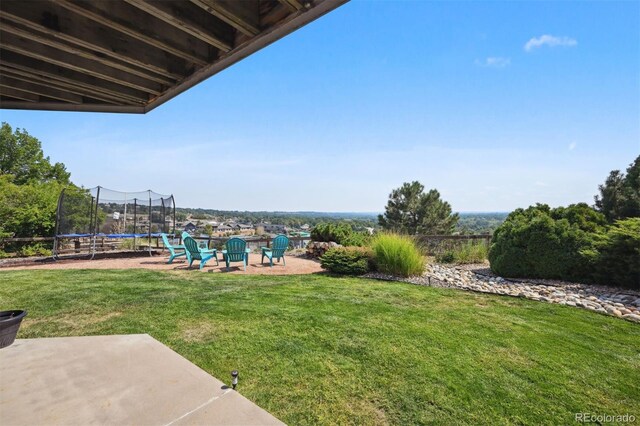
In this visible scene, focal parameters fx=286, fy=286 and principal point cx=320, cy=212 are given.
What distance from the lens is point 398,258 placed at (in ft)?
21.6

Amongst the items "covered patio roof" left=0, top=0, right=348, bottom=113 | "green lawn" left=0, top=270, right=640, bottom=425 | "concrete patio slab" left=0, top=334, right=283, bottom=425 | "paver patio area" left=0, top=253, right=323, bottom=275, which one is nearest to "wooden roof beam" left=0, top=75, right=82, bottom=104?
"covered patio roof" left=0, top=0, right=348, bottom=113

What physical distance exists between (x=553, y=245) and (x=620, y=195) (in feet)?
36.7

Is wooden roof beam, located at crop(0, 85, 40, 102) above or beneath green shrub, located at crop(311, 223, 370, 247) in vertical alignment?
above

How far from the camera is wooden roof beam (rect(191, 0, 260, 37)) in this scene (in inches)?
59.3

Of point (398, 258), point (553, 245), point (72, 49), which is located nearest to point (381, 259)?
point (398, 258)

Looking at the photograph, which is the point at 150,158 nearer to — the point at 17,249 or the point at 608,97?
the point at 17,249

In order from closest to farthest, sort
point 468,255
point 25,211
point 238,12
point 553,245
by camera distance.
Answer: point 238,12 < point 553,245 < point 468,255 < point 25,211

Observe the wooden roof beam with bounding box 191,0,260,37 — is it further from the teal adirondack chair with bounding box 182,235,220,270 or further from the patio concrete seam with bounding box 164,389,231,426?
the teal adirondack chair with bounding box 182,235,220,270

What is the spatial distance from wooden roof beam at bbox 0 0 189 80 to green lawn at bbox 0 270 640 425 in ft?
7.74

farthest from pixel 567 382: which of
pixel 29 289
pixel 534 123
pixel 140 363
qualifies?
pixel 534 123

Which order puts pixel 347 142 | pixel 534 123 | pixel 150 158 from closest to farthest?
pixel 534 123
pixel 150 158
pixel 347 142

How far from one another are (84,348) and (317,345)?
6.81 feet

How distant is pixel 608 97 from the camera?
22.2ft

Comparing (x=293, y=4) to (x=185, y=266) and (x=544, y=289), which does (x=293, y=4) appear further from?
(x=185, y=266)
